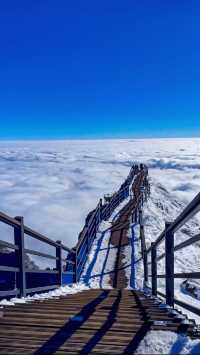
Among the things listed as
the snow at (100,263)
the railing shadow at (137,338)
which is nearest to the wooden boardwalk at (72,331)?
the railing shadow at (137,338)

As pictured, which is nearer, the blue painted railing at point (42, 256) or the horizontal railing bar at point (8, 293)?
the horizontal railing bar at point (8, 293)

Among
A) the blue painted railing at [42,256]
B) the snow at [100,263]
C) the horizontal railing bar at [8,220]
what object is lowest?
the snow at [100,263]

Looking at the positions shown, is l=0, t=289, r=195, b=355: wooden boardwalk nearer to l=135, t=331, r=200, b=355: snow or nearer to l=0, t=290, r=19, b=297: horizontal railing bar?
l=135, t=331, r=200, b=355: snow

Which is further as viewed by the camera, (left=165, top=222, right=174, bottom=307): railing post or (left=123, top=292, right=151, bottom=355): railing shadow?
(left=165, top=222, right=174, bottom=307): railing post

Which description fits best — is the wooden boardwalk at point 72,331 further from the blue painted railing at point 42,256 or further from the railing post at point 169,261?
the railing post at point 169,261

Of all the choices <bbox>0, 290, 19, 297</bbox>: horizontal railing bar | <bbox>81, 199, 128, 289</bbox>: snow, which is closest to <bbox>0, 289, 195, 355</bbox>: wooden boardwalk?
<bbox>0, 290, 19, 297</bbox>: horizontal railing bar

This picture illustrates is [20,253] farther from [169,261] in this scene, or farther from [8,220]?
[169,261]

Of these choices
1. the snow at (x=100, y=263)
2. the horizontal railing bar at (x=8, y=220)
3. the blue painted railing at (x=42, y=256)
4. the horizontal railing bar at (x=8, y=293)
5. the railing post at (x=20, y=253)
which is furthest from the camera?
the snow at (x=100, y=263)

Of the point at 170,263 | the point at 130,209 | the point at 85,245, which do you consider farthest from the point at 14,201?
the point at 170,263
